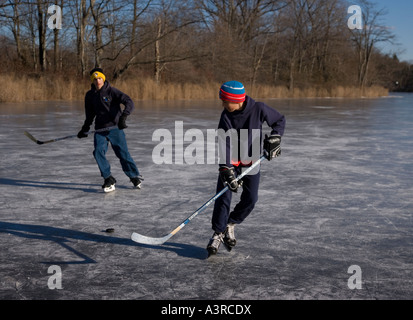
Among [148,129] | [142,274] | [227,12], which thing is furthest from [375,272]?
[227,12]

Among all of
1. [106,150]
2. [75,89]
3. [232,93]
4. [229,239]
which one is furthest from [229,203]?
[75,89]

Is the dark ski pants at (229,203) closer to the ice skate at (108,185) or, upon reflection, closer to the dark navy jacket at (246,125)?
the dark navy jacket at (246,125)

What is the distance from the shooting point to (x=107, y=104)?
5.44m

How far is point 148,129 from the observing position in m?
11.3

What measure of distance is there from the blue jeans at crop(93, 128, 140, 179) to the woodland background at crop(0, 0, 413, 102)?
50.7 ft

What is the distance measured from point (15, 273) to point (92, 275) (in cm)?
47

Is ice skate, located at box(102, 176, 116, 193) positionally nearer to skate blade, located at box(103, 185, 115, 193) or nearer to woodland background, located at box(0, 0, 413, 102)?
skate blade, located at box(103, 185, 115, 193)

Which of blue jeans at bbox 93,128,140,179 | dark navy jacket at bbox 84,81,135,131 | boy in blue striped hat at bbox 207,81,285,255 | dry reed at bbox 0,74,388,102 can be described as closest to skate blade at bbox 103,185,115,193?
blue jeans at bbox 93,128,140,179

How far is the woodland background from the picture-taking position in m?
24.8

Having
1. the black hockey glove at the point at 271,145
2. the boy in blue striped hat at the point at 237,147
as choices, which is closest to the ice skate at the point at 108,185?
the boy in blue striped hat at the point at 237,147

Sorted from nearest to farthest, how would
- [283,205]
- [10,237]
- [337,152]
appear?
[10,237] → [283,205] → [337,152]

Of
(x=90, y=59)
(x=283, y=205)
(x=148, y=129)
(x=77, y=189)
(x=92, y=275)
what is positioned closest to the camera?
(x=92, y=275)

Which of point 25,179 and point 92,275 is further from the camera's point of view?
point 25,179
